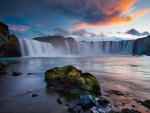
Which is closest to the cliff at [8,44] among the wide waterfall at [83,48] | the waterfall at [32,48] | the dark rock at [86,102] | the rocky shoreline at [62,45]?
the rocky shoreline at [62,45]

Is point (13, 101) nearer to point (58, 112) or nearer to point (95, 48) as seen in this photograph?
point (58, 112)

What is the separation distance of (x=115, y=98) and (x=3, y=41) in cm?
4737

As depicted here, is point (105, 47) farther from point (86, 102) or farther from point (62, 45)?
point (86, 102)

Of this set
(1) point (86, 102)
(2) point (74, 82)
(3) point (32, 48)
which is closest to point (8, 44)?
(3) point (32, 48)

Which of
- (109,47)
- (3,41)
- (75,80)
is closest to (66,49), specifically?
(109,47)

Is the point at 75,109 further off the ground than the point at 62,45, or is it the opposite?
the point at 62,45

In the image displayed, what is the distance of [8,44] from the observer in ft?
173

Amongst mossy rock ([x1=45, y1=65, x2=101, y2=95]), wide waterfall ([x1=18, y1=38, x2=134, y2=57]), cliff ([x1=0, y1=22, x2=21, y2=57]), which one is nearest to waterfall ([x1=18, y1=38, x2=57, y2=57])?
wide waterfall ([x1=18, y1=38, x2=134, y2=57])

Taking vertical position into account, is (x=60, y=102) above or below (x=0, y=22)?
below

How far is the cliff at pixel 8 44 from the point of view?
163 feet

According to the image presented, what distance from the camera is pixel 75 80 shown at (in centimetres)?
971

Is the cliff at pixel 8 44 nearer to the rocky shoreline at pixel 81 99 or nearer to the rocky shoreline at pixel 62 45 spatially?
the rocky shoreline at pixel 62 45

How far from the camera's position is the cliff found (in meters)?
49.7

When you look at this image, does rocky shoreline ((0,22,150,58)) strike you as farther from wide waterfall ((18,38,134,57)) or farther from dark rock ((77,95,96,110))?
dark rock ((77,95,96,110))
